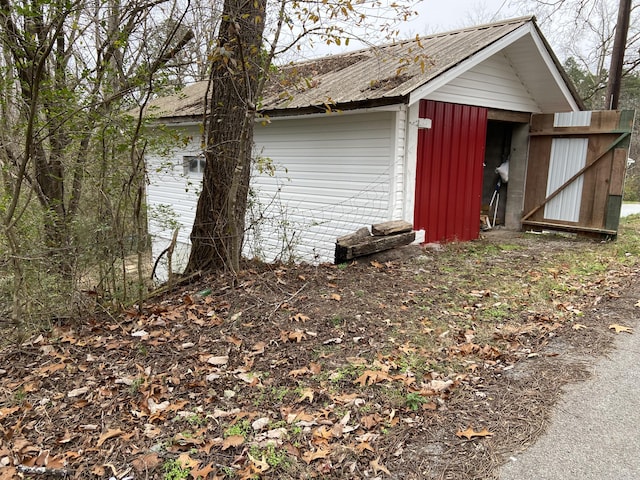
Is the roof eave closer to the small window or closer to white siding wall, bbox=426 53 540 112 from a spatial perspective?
white siding wall, bbox=426 53 540 112

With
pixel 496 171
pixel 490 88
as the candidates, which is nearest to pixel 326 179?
pixel 490 88

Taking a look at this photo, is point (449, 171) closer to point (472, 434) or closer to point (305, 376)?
point (305, 376)

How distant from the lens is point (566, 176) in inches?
341

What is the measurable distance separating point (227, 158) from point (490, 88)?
18.1 feet

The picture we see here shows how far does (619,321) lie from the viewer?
14.4 feet

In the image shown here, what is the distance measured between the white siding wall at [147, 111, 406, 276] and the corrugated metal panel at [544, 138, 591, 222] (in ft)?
12.4

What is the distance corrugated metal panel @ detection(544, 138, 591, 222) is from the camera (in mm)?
8438

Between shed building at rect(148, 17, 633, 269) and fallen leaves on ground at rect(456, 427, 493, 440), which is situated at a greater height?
shed building at rect(148, 17, 633, 269)

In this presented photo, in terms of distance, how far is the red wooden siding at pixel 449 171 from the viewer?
741 centimetres

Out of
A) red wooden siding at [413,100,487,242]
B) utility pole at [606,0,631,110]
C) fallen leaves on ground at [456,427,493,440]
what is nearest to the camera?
fallen leaves on ground at [456,427,493,440]

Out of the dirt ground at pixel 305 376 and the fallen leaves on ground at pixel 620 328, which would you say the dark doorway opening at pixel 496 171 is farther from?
the fallen leaves on ground at pixel 620 328

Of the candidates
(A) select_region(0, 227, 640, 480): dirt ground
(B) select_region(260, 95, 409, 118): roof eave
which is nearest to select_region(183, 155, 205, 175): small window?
(B) select_region(260, 95, 409, 118): roof eave

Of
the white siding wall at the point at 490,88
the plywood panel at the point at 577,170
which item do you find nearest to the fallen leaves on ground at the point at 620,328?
the white siding wall at the point at 490,88

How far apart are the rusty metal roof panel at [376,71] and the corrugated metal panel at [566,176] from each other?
2.60 meters
